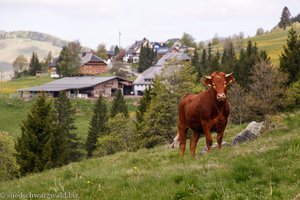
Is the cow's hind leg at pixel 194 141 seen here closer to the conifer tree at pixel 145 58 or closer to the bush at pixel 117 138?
the bush at pixel 117 138

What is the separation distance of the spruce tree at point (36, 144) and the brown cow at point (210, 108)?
90.2 ft

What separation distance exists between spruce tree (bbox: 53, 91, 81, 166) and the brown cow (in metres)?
31.6

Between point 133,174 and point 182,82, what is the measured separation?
48.3 meters

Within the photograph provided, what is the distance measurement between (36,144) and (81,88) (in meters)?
80.4

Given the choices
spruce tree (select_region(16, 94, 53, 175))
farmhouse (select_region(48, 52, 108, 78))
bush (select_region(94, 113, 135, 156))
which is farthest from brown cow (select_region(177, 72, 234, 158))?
farmhouse (select_region(48, 52, 108, 78))

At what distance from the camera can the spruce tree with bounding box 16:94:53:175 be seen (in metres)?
39.8

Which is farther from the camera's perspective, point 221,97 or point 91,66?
point 91,66

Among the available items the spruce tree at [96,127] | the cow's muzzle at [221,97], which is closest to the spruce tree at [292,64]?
the spruce tree at [96,127]

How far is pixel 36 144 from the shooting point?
4094 centimetres

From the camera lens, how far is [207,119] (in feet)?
43.8

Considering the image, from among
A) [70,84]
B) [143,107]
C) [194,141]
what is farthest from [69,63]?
[194,141]

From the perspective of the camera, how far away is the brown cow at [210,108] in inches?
502

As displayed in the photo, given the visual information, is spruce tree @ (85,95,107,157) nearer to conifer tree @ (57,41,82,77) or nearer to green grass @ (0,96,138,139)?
green grass @ (0,96,138,139)

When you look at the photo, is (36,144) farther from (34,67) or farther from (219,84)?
(34,67)
